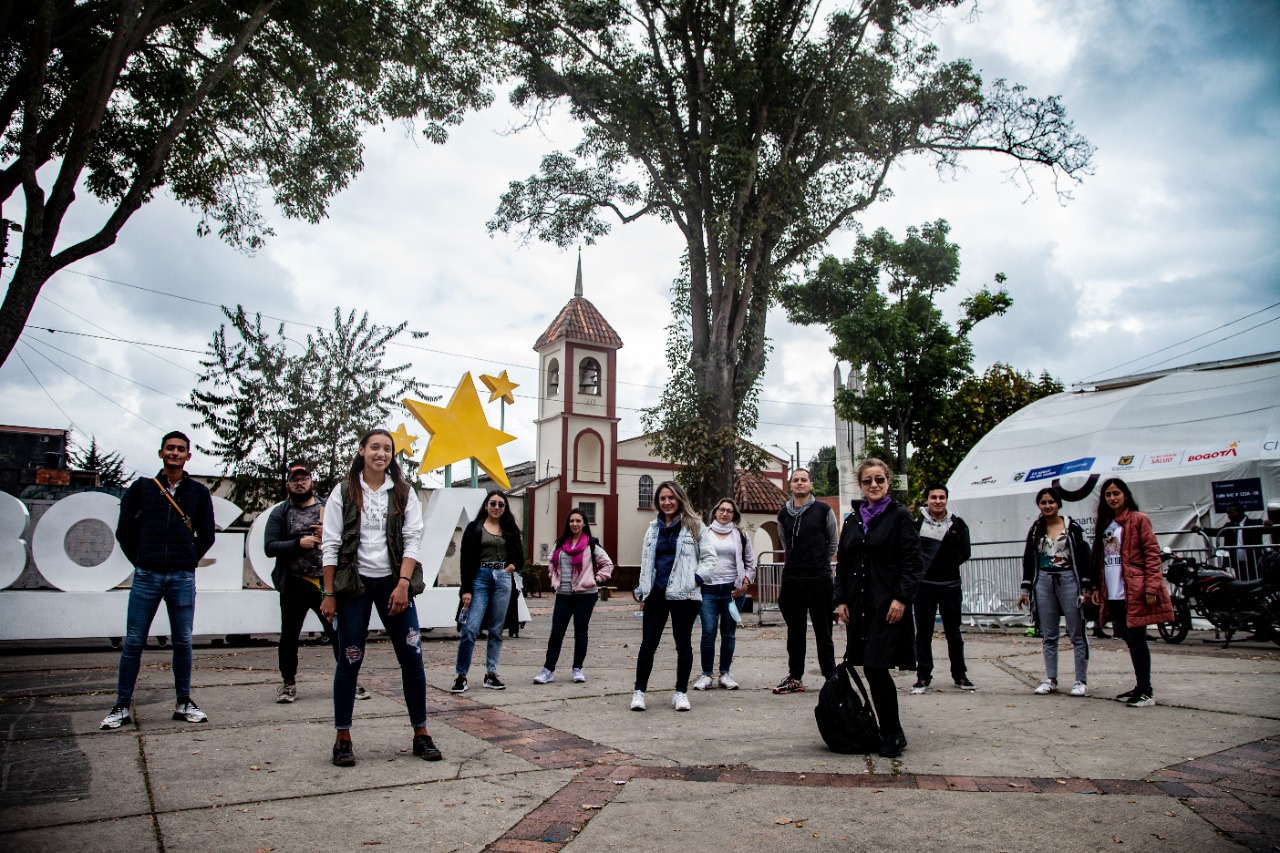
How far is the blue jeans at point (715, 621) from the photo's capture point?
7.54m

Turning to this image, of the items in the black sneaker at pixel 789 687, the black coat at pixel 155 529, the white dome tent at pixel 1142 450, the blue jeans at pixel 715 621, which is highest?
the white dome tent at pixel 1142 450

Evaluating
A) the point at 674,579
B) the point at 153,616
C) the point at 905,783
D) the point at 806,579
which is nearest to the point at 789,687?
the point at 806,579

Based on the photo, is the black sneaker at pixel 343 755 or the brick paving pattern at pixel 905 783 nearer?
the brick paving pattern at pixel 905 783

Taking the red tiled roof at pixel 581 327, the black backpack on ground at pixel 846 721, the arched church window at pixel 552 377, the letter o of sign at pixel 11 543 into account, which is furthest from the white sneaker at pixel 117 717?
the arched church window at pixel 552 377

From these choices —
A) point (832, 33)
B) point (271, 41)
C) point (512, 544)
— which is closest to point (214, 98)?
point (271, 41)

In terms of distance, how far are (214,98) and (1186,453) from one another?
17.2 metres

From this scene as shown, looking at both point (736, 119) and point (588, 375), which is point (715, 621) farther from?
point (588, 375)

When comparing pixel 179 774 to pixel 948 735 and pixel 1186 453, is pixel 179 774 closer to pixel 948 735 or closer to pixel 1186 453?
pixel 948 735

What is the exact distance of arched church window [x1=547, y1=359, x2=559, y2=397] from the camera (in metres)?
38.0

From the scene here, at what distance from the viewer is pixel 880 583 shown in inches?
201

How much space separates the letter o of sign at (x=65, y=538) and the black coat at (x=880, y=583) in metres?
8.87

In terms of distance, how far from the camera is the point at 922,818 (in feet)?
12.2

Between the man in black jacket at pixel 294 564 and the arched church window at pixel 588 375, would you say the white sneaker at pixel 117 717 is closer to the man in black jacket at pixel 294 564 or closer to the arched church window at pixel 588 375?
the man in black jacket at pixel 294 564

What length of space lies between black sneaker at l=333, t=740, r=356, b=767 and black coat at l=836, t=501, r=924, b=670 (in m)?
2.90
